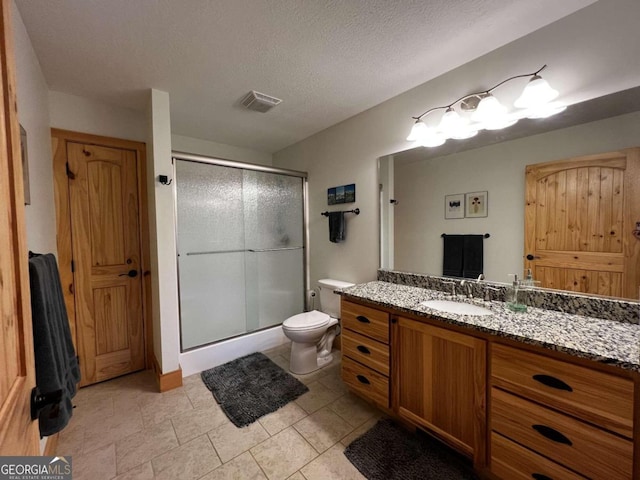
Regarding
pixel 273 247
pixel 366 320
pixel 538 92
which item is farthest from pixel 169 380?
pixel 538 92

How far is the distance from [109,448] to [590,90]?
3.27m

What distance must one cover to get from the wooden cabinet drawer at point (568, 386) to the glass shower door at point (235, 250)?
7.36 feet

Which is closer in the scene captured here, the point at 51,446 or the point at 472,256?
the point at 51,446

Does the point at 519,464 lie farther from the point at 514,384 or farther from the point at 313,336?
the point at 313,336

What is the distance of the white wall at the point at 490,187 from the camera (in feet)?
4.36

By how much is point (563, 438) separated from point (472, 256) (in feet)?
3.38

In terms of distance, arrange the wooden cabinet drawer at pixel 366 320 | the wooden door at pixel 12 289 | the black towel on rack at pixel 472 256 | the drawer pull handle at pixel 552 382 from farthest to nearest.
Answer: the black towel on rack at pixel 472 256 → the wooden cabinet drawer at pixel 366 320 → the drawer pull handle at pixel 552 382 → the wooden door at pixel 12 289

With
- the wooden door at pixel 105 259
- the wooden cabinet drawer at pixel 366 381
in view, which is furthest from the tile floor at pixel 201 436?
the wooden door at pixel 105 259

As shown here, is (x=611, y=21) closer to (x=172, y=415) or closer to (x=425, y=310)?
(x=425, y=310)

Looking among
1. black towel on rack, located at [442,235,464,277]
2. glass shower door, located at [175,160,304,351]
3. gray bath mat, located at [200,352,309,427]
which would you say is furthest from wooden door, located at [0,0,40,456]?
black towel on rack, located at [442,235,464,277]

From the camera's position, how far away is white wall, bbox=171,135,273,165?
2881mm

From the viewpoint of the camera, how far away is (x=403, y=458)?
4.70 feet

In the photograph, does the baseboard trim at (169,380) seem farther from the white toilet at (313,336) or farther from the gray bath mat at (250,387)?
the white toilet at (313,336)

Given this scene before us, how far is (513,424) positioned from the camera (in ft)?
3.70
